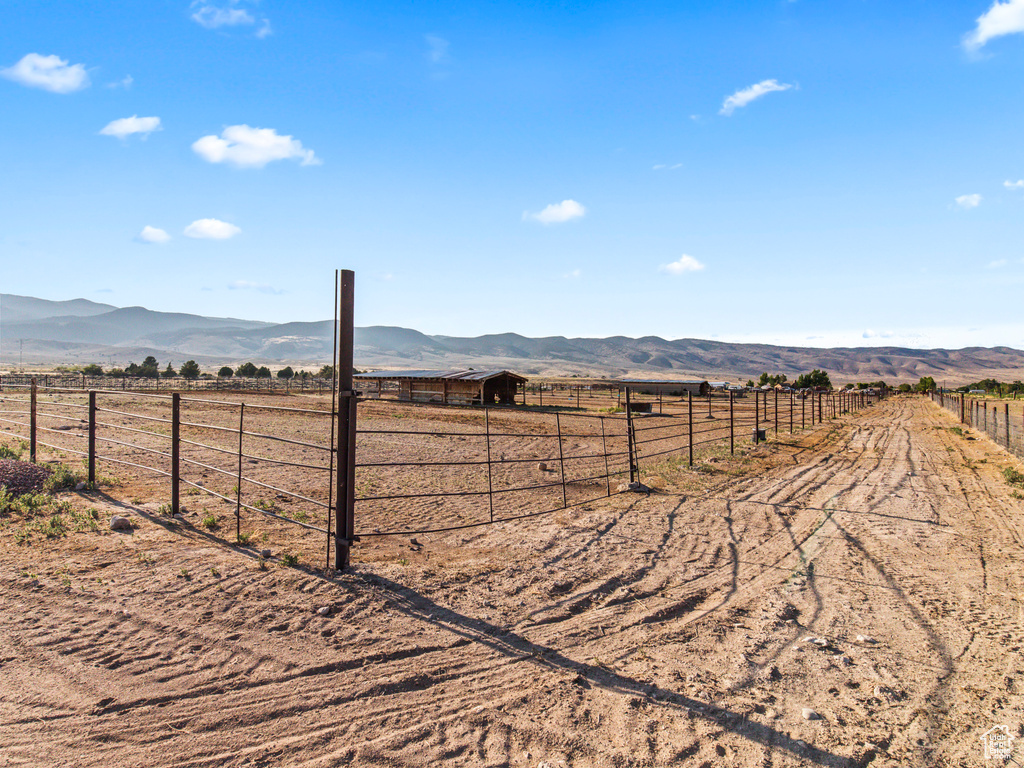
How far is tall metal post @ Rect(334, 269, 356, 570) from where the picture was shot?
5.66 metres

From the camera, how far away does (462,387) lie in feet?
122

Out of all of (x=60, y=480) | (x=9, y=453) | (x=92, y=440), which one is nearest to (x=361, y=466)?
(x=92, y=440)

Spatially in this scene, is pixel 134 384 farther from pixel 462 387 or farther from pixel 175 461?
pixel 175 461

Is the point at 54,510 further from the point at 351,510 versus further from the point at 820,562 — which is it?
the point at 820,562

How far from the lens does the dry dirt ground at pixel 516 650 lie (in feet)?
10.6

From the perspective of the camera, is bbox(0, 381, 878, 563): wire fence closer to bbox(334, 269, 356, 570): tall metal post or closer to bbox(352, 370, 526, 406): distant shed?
bbox(334, 269, 356, 570): tall metal post

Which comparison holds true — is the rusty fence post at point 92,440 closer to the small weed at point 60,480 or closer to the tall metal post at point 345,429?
the small weed at point 60,480

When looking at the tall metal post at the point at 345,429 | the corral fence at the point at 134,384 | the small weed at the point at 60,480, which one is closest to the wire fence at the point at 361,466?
the tall metal post at the point at 345,429

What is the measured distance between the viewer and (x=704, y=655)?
14.1 ft

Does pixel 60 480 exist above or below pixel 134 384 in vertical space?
above

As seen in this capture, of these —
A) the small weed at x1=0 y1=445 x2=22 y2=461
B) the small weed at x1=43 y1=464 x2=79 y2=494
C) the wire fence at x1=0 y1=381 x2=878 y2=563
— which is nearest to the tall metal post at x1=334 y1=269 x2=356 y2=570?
the wire fence at x1=0 y1=381 x2=878 y2=563

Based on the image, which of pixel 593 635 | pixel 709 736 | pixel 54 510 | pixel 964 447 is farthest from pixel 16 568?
pixel 964 447

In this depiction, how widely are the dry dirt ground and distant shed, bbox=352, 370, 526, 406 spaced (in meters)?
29.2

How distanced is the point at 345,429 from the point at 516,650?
277cm
